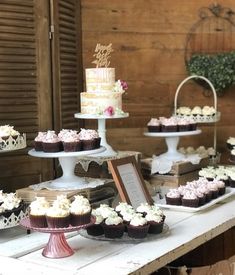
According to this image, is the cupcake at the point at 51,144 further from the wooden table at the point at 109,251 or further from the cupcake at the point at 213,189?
the cupcake at the point at 213,189

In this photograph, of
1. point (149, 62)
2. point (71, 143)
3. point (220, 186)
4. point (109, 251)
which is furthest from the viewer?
point (149, 62)

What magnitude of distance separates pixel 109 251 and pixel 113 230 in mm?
78

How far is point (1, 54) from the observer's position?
231 centimetres

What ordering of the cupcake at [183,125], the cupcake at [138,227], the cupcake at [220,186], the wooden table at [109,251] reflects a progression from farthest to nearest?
the cupcake at [183,125]
the cupcake at [220,186]
the cupcake at [138,227]
the wooden table at [109,251]

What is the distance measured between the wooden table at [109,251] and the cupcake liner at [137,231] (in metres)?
0.02

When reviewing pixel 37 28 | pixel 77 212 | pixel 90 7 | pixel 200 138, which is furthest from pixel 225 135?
pixel 77 212

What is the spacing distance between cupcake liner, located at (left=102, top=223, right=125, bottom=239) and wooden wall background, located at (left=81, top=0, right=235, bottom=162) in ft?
4.68

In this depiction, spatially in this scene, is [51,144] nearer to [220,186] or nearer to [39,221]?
[39,221]

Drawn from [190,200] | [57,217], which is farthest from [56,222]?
[190,200]

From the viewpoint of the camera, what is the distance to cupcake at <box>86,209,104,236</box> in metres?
1.53

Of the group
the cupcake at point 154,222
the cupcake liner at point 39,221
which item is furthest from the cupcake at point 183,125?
the cupcake liner at point 39,221

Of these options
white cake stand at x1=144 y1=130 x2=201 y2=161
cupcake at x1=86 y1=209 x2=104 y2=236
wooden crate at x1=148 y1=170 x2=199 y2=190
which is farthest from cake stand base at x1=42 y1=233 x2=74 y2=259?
white cake stand at x1=144 y1=130 x2=201 y2=161

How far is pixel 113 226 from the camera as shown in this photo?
1513 mm

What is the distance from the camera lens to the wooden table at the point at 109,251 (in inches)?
52.6
